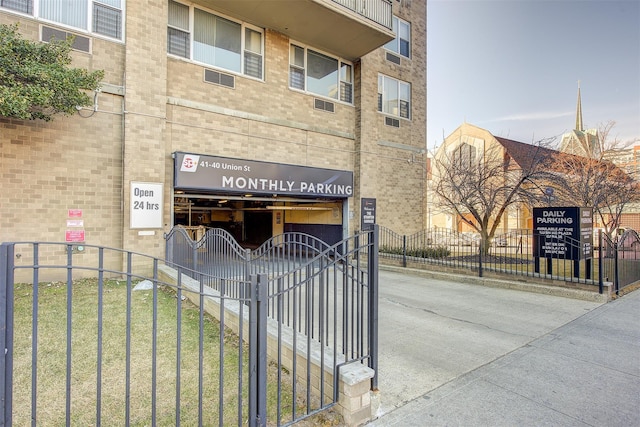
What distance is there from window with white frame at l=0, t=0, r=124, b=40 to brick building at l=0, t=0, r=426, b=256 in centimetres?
3

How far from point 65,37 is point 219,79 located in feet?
13.0

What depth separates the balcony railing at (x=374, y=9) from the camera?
39.1 ft

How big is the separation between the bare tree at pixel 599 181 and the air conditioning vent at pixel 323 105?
Result: 8815 millimetres

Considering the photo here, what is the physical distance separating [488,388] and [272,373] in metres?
2.36

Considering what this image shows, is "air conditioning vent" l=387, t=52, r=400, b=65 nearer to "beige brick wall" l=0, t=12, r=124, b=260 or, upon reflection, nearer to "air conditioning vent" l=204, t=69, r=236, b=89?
"air conditioning vent" l=204, t=69, r=236, b=89

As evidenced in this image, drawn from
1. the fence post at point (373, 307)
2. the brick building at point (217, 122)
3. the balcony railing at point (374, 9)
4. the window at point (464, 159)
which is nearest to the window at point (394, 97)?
the brick building at point (217, 122)

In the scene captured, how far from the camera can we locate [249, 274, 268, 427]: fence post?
8.51ft

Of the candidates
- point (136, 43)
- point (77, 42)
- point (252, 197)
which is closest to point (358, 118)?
point (252, 197)

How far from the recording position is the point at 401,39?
1628 centimetres

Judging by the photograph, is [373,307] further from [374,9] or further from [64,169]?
[374,9]

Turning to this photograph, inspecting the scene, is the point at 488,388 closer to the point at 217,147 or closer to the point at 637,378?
the point at 637,378

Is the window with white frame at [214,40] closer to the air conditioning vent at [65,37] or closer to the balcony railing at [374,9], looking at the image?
the air conditioning vent at [65,37]

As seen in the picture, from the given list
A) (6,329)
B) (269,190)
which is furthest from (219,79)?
(6,329)

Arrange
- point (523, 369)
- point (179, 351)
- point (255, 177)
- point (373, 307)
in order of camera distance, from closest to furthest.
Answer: point (179, 351)
point (373, 307)
point (523, 369)
point (255, 177)
